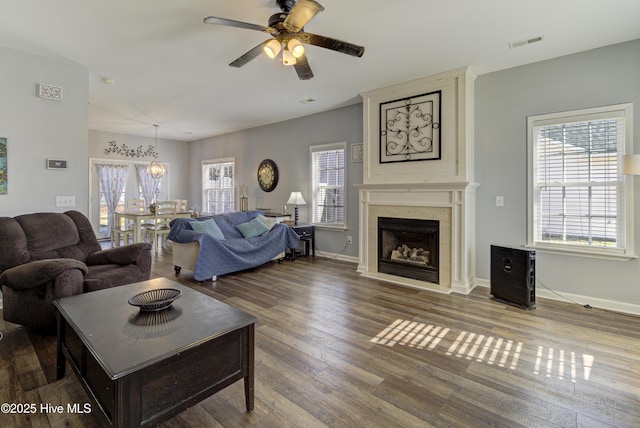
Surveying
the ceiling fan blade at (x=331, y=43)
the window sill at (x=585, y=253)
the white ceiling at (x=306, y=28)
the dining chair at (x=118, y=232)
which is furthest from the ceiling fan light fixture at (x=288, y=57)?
the dining chair at (x=118, y=232)

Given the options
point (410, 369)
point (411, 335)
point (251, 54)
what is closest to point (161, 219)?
point (251, 54)

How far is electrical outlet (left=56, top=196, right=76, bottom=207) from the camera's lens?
355 centimetres

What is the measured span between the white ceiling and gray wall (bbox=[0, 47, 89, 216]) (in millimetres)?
188

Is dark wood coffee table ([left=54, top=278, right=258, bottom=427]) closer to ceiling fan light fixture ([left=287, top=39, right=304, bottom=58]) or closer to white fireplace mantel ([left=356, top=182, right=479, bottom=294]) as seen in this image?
ceiling fan light fixture ([left=287, top=39, right=304, bottom=58])

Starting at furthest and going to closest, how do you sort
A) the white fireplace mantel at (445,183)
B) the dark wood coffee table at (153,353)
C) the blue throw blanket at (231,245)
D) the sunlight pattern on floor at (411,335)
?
the blue throw blanket at (231,245), the white fireplace mantel at (445,183), the sunlight pattern on floor at (411,335), the dark wood coffee table at (153,353)

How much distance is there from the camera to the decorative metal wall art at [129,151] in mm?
7527

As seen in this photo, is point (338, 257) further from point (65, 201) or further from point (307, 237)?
point (65, 201)

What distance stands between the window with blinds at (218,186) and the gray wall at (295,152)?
0.75ft

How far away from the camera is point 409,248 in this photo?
175 inches

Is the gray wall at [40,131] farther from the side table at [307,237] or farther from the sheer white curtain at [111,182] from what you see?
the sheer white curtain at [111,182]

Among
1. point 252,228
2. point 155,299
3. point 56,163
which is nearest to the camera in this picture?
point 155,299

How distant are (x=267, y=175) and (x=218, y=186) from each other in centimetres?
213

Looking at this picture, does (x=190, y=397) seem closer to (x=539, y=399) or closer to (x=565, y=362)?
(x=539, y=399)

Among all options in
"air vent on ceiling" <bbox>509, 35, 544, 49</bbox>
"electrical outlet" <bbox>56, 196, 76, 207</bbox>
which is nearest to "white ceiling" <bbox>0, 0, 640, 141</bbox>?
"air vent on ceiling" <bbox>509, 35, 544, 49</bbox>
